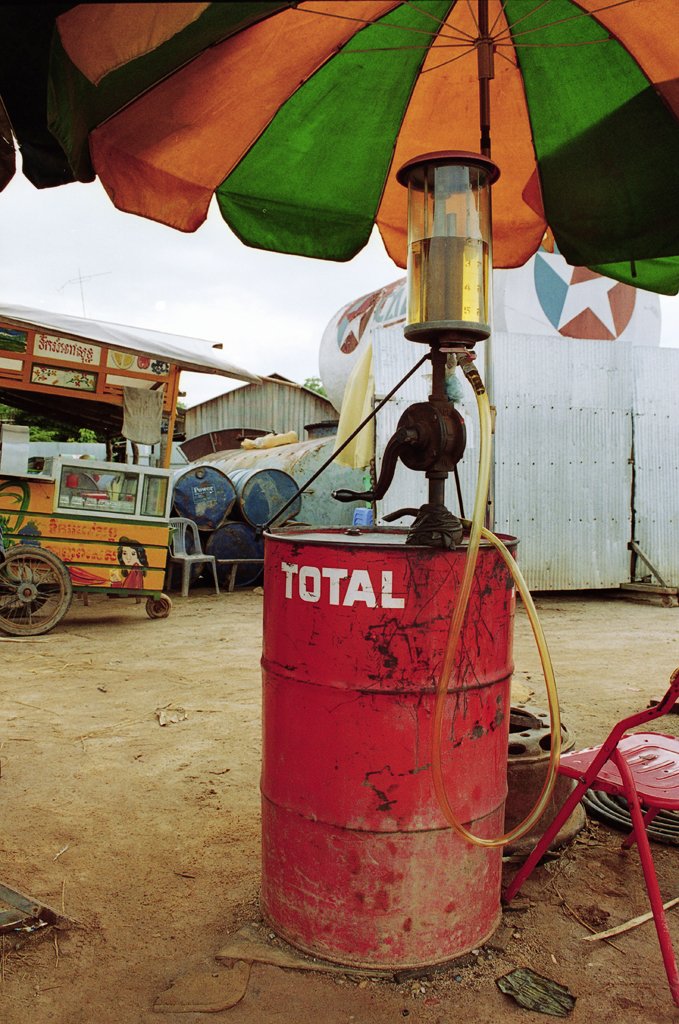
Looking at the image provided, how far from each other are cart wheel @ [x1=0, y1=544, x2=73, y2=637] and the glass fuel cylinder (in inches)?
239

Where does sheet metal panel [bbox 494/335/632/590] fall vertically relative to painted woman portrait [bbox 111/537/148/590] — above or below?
above

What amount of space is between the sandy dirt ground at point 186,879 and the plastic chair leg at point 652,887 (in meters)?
0.09

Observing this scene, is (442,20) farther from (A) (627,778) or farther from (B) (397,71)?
(A) (627,778)

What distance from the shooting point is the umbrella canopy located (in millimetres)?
2898

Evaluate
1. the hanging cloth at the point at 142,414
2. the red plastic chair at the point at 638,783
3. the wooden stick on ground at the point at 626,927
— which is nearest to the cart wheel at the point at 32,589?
the hanging cloth at the point at 142,414

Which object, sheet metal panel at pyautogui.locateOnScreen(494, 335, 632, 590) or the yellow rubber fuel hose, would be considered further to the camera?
sheet metal panel at pyautogui.locateOnScreen(494, 335, 632, 590)

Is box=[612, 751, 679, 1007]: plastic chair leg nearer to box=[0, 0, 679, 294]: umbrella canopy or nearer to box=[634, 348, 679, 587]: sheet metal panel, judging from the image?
box=[0, 0, 679, 294]: umbrella canopy

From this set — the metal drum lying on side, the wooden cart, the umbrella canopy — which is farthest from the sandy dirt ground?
the metal drum lying on side

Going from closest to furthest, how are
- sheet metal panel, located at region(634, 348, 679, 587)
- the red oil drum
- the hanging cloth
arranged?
the red oil drum < the hanging cloth < sheet metal panel, located at region(634, 348, 679, 587)

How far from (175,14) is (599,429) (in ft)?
29.3

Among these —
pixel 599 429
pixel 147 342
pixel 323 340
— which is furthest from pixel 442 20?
pixel 323 340

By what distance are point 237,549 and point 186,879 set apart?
8500 millimetres

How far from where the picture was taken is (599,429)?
10.2m

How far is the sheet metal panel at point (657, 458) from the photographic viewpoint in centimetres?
1035
